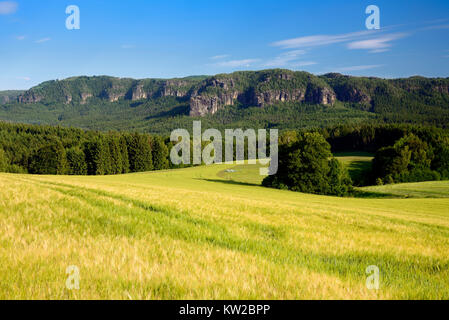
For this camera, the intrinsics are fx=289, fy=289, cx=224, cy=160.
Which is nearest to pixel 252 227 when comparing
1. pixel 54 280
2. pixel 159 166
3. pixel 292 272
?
pixel 292 272

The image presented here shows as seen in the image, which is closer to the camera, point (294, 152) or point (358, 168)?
point (294, 152)

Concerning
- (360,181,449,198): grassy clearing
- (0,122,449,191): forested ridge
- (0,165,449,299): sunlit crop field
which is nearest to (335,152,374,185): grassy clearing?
(0,122,449,191): forested ridge

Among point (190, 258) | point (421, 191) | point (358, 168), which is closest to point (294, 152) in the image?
point (421, 191)

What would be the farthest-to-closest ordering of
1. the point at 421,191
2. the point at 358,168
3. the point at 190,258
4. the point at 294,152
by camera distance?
the point at 358,168 < the point at 294,152 < the point at 421,191 < the point at 190,258

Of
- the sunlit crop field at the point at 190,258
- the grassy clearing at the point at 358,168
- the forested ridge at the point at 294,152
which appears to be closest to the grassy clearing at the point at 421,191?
the forested ridge at the point at 294,152

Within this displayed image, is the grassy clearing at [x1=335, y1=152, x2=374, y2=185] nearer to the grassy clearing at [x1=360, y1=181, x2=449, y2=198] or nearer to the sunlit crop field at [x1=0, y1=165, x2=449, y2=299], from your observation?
the grassy clearing at [x1=360, y1=181, x2=449, y2=198]

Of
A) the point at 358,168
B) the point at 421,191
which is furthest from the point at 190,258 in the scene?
the point at 358,168

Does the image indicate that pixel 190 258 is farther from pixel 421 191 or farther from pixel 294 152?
pixel 421 191

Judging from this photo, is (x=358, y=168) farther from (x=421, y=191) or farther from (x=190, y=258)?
(x=190, y=258)

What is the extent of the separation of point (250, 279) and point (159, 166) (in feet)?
432

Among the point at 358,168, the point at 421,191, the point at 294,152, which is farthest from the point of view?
the point at 358,168

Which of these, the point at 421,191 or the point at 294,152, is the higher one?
A: the point at 294,152

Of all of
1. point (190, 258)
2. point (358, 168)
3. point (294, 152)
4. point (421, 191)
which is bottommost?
point (358, 168)

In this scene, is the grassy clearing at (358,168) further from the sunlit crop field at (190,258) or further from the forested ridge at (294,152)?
the sunlit crop field at (190,258)
